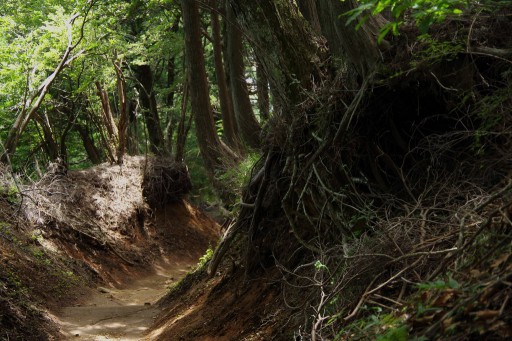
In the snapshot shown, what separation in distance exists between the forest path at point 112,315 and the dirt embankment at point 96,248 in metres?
0.02

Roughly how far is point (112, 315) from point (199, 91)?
6.66 m

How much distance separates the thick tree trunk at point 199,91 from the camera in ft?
46.1

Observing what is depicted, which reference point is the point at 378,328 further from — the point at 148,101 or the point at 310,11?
the point at 148,101

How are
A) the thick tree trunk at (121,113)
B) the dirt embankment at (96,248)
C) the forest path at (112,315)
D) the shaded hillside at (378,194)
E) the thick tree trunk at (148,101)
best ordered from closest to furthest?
the shaded hillside at (378,194), the forest path at (112,315), the dirt embankment at (96,248), the thick tree trunk at (121,113), the thick tree trunk at (148,101)

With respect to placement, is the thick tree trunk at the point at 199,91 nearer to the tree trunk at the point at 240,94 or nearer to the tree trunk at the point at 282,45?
the tree trunk at the point at 240,94

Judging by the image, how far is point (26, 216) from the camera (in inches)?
523

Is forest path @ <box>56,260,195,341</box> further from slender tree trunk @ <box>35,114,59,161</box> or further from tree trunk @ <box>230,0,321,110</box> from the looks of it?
slender tree trunk @ <box>35,114,59,161</box>

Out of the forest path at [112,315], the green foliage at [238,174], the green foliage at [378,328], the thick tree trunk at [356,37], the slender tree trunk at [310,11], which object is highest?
the slender tree trunk at [310,11]

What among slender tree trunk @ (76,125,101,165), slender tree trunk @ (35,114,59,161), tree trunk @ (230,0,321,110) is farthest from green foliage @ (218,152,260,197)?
slender tree trunk @ (76,125,101,165)

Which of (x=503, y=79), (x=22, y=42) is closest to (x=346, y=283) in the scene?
(x=503, y=79)

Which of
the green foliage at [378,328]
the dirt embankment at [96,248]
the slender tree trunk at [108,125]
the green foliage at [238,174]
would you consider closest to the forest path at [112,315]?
the dirt embankment at [96,248]

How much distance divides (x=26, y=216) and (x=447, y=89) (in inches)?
429

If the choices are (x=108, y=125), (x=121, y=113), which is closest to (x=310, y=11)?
(x=121, y=113)

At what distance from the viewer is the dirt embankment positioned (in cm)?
937
